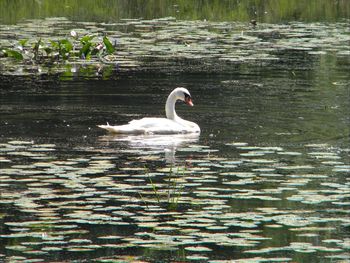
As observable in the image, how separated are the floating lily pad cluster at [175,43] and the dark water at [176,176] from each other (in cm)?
268

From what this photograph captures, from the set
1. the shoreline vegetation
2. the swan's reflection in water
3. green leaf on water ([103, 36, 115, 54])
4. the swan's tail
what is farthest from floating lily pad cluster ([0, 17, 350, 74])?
the swan's tail

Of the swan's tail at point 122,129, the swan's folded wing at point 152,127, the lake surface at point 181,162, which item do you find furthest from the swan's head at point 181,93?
the swan's tail at point 122,129

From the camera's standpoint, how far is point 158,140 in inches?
508

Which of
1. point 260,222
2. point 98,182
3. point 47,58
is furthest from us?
point 47,58

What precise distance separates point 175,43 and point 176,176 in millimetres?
12674

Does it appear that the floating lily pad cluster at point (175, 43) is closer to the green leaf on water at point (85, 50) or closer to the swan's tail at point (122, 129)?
the green leaf on water at point (85, 50)

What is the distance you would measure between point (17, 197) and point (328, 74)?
1038 centimetres

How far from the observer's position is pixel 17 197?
916 cm

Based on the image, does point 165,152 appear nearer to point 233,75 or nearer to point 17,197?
point 17,197

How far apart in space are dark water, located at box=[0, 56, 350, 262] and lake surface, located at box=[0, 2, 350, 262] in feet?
0.06

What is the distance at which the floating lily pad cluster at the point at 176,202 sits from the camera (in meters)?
7.62

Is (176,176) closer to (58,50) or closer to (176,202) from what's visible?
(176,202)

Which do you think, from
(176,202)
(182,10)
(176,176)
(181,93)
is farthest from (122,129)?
(182,10)

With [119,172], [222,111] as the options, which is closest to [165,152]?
[119,172]
